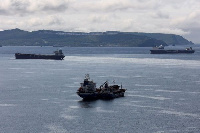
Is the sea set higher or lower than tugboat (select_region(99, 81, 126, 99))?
lower

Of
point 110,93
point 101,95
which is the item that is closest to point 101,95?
point 101,95

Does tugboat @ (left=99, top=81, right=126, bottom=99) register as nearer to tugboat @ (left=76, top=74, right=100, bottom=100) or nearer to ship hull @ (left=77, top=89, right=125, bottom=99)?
ship hull @ (left=77, top=89, right=125, bottom=99)

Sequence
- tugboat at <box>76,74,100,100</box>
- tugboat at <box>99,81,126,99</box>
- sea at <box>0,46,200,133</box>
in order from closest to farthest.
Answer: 1. sea at <box>0,46,200,133</box>
2. tugboat at <box>76,74,100,100</box>
3. tugboat at <box>99,81,126,99</box>

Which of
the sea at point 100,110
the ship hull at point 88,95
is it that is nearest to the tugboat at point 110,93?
the ship hull at point 88,95

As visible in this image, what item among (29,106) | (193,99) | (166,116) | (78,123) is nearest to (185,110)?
(166,116)

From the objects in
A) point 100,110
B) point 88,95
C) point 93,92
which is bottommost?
point 100,110

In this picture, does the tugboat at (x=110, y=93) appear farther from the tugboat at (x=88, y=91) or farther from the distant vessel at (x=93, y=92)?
the tugboat at (x=88, y=91)

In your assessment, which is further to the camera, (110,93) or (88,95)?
(110,93)

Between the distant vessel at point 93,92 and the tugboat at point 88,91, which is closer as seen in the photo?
the tugboat at point 88,91

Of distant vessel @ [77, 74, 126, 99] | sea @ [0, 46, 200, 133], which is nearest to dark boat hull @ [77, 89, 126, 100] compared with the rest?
distant vessel @ [77, 74, 126, 99]

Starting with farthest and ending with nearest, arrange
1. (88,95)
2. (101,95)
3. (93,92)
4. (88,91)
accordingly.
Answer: (101,95) → (93,92) → (88,91) → (88,95)

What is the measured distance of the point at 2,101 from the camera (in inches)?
5177

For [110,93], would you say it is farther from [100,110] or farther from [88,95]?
[100,110]

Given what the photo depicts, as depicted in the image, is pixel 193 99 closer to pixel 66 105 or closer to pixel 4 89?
pixel 66 105
